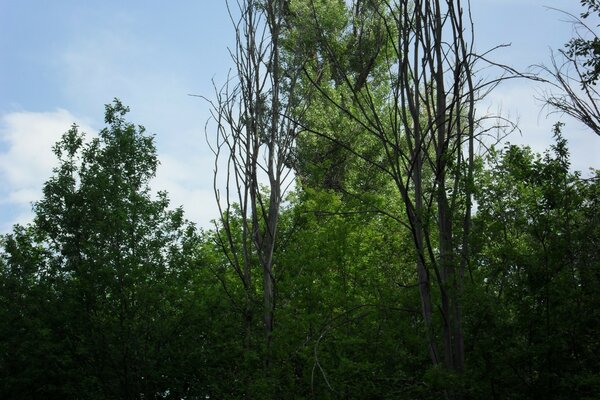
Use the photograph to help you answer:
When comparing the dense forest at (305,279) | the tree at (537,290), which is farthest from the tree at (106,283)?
the tree at (537,290)

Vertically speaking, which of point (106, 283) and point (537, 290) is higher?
point (106, 283)

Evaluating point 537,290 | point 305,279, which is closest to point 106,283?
point 305,279

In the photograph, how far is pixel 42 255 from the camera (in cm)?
1513

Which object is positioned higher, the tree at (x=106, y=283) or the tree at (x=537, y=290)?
the tree at (x=106, y=283)

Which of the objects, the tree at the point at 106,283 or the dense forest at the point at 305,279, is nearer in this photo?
the dense forest at the point at 305,279

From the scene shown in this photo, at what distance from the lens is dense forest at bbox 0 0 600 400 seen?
7.34 metres

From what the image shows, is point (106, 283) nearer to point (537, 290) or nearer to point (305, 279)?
point (305, 279)

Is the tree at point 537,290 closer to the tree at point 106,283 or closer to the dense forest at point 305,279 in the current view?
the dense forest at point 305,279

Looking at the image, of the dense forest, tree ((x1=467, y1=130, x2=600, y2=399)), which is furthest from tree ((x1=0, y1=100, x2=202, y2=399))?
tree ((x1=467, y1=130, x2=600, y2=399))

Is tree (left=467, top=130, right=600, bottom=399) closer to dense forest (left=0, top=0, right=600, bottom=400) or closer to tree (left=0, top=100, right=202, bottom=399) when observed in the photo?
dense forest (left=0, top=0, right=600, bottom=400)

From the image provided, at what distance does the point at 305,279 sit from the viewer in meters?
13.0

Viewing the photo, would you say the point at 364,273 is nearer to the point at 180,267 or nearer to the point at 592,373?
the point at 180,267

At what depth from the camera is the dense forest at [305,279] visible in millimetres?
7336

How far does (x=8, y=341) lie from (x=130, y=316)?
3.30 metres
